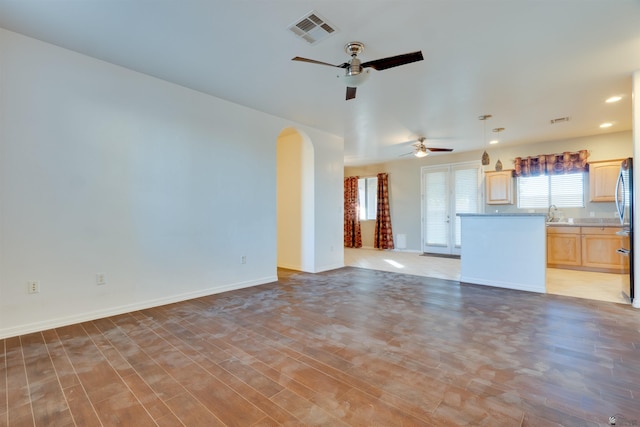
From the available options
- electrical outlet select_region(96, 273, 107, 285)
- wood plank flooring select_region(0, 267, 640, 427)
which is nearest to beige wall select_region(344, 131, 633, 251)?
wood plank flooring select_region(0, 267, 640, 427)

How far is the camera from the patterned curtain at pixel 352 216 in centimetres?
977

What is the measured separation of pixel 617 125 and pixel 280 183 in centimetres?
651

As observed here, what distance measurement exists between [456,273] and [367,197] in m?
4.60

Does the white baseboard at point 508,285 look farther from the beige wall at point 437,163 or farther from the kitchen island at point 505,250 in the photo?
the beige wall at point 437,163

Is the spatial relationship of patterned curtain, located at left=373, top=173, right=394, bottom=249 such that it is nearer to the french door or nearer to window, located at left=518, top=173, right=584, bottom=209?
the french door

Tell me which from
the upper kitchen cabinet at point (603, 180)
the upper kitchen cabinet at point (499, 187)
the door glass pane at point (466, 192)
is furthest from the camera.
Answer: the door glass pane at point (466, 192)

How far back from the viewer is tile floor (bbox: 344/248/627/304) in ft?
13.9

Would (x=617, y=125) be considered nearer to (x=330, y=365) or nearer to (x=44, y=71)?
(x=330, y=365)

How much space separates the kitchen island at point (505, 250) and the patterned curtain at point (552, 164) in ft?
9.74

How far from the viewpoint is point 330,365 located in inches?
88.0

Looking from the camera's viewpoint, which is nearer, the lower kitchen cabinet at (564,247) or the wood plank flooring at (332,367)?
the wood plank flooring at (332,367)

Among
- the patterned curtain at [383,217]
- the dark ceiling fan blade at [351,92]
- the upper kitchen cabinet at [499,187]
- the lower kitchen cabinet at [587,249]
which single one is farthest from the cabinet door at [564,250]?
the dark ceiling fan blade at [351,92]

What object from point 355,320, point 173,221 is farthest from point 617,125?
point 173,221

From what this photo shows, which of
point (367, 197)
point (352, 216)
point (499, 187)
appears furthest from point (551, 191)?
point (352, 216)
